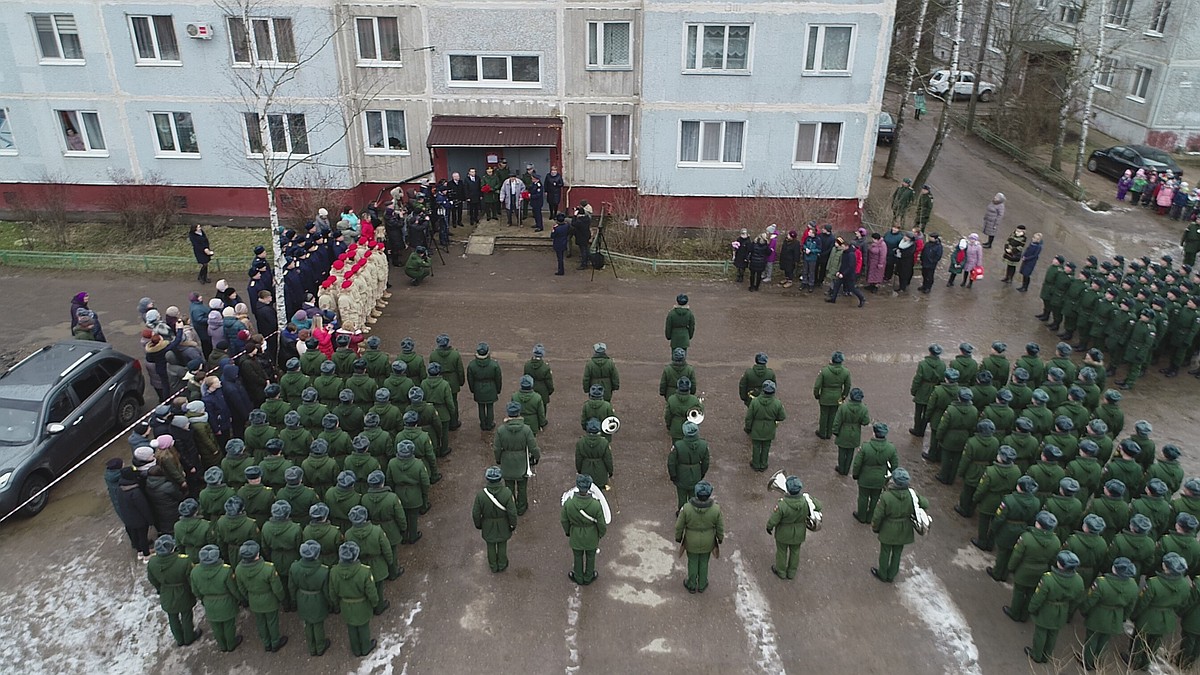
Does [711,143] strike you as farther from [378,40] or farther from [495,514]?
[495,514]

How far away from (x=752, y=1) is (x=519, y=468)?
1485cm

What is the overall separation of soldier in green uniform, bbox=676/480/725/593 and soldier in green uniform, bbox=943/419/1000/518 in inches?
150

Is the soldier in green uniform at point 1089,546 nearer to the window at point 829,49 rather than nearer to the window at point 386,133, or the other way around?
the window at point 829,49

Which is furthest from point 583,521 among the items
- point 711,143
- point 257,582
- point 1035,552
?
point 711,143

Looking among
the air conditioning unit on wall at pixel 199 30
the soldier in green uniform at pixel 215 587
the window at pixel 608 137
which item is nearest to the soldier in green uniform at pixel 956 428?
the soldier in green uniform at pixel 215 587

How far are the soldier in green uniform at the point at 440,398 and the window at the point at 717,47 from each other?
12516mm

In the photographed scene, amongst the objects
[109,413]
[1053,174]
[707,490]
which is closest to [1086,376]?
[707,490]

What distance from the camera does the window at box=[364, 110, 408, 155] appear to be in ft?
75.5

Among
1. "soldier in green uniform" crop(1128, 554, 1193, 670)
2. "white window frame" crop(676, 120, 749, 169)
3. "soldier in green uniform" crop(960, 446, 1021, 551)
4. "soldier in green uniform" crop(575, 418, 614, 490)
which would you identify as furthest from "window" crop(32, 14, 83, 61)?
"soldier in green uniform" crop(1128, 554, 1193, 670)

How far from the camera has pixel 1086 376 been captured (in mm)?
12008

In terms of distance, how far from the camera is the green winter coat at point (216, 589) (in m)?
8.50

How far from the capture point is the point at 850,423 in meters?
11.8

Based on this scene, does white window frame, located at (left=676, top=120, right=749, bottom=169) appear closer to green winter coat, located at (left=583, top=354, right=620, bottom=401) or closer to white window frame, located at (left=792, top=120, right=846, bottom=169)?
white window frame, located at (left=792, top=120, right=846, bottom=169)

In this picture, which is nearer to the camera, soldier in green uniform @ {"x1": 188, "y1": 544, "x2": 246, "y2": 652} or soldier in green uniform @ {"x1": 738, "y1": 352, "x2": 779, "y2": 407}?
soldier in green uniform @ {"x1": 188, "y1": 544, "x2": 246, "y2": 652}
